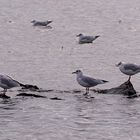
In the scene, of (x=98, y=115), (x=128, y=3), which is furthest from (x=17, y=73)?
(x=128, y=3)

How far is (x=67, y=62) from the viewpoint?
23.5m

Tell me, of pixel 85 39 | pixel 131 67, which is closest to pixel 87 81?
pixel 131 67

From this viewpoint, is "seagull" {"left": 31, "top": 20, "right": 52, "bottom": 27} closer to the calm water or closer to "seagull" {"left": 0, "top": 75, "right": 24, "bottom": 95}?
the calm water

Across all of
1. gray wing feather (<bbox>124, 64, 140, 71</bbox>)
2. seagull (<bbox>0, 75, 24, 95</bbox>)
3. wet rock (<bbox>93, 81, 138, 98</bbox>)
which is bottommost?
wet rock (<bbox>93, 81, 138, 98</bbox>)

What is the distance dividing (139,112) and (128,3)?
2575 cm

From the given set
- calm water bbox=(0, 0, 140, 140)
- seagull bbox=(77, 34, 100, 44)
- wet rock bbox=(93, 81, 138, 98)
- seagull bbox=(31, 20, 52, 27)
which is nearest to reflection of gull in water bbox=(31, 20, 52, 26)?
seagull bbox=(31, 20, 52, 27)

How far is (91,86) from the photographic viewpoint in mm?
18484

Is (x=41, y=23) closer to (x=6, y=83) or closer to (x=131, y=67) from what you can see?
(x=131, y=67)

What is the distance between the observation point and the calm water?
14.3 meters

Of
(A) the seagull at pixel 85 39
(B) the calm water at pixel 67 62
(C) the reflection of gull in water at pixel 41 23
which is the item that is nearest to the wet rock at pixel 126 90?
(B) the calm water at pixel 67 62

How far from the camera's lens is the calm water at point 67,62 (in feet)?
47.0

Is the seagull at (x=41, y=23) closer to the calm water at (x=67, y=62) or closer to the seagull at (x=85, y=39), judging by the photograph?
the calm water at (x=67, y=62)

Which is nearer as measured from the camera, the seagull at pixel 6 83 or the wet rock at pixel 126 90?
the seagull at pixel 6 83

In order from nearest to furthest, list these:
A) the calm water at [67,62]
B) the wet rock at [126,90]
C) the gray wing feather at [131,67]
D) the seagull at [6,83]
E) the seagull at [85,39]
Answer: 1. the calm water at [67,62]
2. the seagull at [6,83]
3. the wet rock at [126,90]
4. the gray wing feather at [131,67]
5. the seagull at [85,39]
